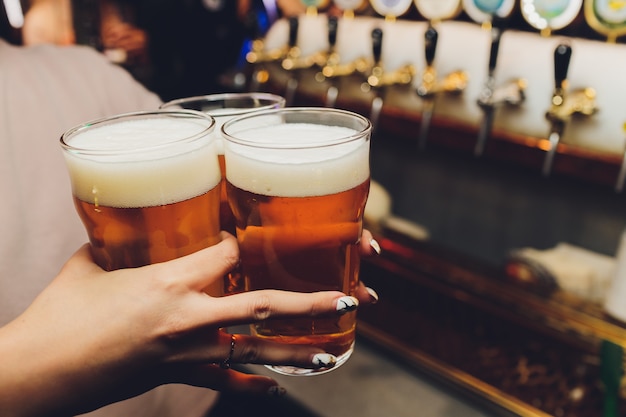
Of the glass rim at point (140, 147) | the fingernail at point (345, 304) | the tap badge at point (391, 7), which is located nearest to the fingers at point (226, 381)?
the fingernail at point (345, 304)

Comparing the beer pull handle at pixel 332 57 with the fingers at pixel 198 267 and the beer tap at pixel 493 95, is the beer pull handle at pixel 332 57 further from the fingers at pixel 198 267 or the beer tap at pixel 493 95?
the fingers at pixel 198 267

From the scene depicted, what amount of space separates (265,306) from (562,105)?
1.32 meters

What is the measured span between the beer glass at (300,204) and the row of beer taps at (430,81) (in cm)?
99

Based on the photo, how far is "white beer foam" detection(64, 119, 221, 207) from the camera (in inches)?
32.9

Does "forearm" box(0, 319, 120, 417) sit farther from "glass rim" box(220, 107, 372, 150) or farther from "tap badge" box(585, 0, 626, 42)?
"tap badge" box(585, 0, 626, 42)

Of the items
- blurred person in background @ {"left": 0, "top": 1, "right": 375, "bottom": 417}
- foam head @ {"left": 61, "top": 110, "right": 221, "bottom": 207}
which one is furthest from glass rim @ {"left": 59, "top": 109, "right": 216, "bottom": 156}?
blurred person in background @ {"left": 0, "top": 1, "right": 375, "bottom": 417}

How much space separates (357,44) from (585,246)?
1.30m

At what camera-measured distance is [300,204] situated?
2.83ft

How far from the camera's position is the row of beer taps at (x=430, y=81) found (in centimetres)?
166

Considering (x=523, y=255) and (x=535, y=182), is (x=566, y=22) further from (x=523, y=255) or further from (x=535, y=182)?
(x=523, y=255)

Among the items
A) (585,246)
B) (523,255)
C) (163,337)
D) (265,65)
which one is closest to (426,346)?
(523,255)

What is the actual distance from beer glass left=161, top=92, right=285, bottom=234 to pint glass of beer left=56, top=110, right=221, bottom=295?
A: 0.16 meters

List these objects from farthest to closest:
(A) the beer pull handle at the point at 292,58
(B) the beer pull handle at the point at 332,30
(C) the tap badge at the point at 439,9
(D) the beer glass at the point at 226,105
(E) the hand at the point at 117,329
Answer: (A) the beer pull handle at the point at 292,58
(B) the beer pull handle at the point at 332,30
(C) the tap badge at the point at 439,9
(D) the beer glass at the point at 226,105
(E) the hand at the point at 117,329

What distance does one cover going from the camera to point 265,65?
9.14ft
